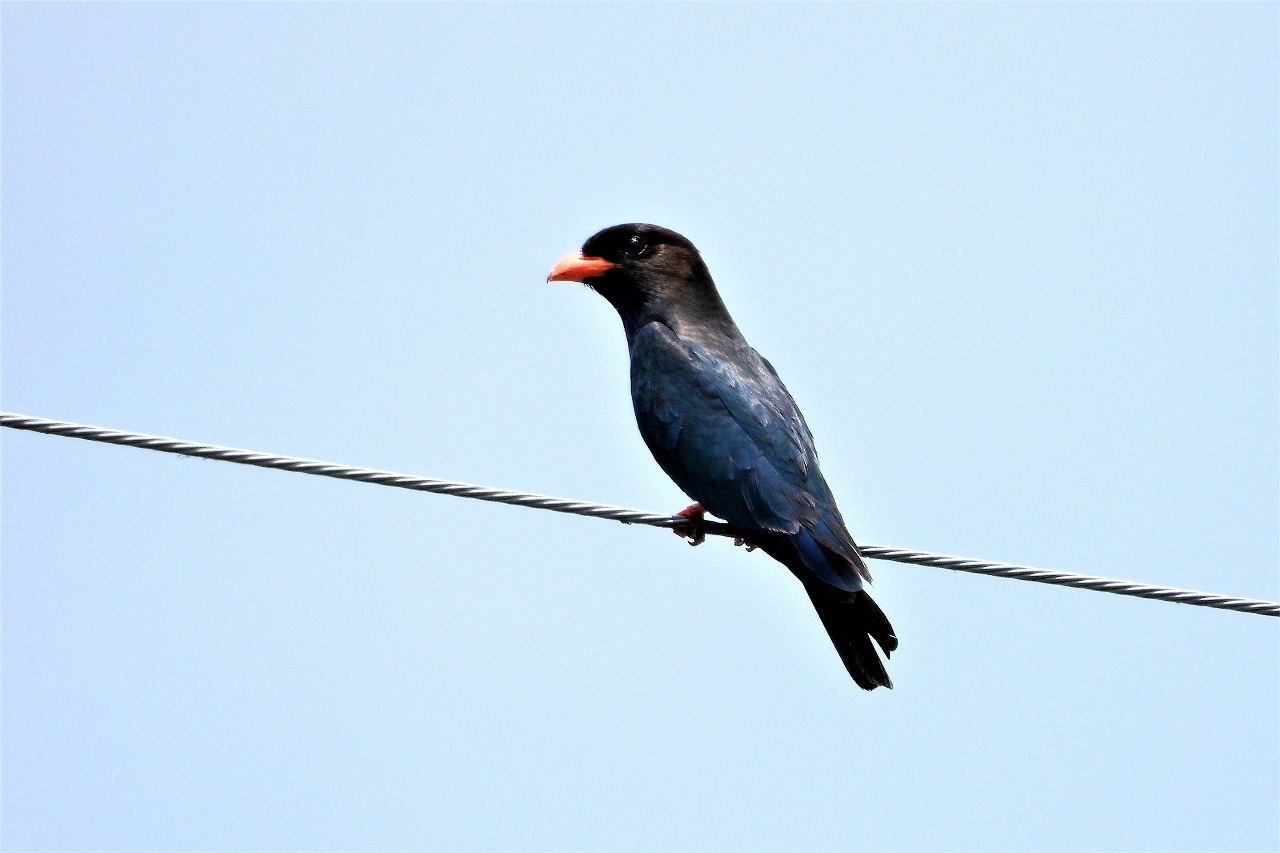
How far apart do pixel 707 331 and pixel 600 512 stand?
111 inches

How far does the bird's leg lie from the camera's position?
21.6 feet

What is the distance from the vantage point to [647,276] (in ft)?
26.7

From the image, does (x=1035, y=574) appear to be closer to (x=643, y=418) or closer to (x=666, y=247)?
(x=643, y=418)

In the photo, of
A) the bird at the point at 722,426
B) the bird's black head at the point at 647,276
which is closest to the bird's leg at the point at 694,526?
the bird at the point at 722,426

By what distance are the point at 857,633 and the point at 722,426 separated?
1.21m

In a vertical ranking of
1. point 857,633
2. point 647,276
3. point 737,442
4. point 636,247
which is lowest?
point 857,633

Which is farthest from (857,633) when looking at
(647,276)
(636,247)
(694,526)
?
(636,247)

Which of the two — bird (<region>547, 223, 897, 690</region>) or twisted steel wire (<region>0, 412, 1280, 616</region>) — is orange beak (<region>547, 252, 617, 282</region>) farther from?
twisted steel wire (<region>0, 412, 1280, 616</region>)

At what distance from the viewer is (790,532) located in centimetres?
639

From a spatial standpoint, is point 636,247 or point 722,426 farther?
point 636,247

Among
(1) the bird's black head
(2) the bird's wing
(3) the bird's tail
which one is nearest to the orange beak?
(1) the bird's black head

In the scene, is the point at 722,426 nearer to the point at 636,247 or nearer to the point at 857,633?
the point at 857,633

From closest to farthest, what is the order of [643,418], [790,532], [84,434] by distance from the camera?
[84,434] < [790,532] < [643,418]

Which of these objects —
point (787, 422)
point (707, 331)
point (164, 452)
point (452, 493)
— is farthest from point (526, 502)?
point (707, 331)
